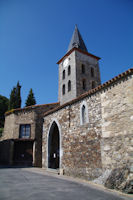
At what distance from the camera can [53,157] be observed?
1363 cm

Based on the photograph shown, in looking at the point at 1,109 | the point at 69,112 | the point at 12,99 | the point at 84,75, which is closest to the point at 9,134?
the point at 69,112

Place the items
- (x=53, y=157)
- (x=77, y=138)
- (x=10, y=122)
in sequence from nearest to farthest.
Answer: (x=77, y=138)
(x=53, y=157)
(x=10, y=122)

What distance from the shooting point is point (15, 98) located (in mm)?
28625

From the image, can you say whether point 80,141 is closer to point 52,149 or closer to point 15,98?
point 52,149

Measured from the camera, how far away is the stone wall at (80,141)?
326 inches

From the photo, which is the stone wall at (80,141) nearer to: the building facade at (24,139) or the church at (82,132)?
the church at (82,132)

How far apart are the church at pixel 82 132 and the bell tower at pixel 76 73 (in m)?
0.17

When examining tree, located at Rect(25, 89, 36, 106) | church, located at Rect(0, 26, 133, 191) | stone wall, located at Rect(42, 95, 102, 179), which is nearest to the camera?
church, located at Rect(0, 26, 133, 191)

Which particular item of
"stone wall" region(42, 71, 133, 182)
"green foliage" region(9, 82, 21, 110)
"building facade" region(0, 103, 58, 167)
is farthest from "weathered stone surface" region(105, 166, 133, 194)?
"green foliage" region(9, 82, 21, 110)

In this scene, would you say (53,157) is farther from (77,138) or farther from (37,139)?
(77,138)

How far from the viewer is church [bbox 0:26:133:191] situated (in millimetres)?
7044

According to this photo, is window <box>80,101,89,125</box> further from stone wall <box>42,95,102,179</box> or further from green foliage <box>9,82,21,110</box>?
green foliage <box>9,82,21,110</box>

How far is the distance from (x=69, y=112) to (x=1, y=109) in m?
25.1

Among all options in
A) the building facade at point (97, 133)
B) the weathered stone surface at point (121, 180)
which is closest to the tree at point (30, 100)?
the building facade at point (97, 133)
